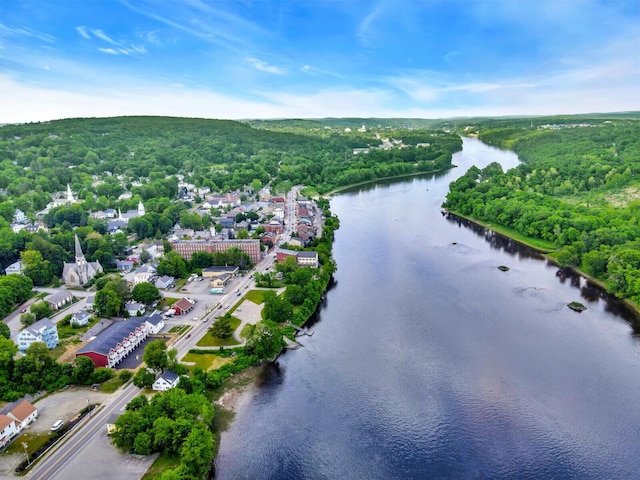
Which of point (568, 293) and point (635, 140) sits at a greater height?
point (635, 140)

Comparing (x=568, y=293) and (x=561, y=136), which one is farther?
(x=561, y=136)

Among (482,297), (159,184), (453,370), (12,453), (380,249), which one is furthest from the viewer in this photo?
(159,184)

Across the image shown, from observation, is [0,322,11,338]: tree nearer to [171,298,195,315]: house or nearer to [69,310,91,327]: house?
[69,310,91,327]: house

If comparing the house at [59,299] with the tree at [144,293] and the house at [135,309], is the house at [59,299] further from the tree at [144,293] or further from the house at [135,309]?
the tree at [144,293]

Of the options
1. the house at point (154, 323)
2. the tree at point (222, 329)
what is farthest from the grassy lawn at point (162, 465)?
the house at point (154, 323)

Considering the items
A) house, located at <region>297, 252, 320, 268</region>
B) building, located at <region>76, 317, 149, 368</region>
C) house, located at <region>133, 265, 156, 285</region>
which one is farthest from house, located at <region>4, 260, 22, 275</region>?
house, located at <region>297, 252, 320, 268</region>

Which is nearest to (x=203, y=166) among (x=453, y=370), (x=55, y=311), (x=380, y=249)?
(x=380, y=249)

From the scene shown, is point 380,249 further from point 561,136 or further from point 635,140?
point 561,136
